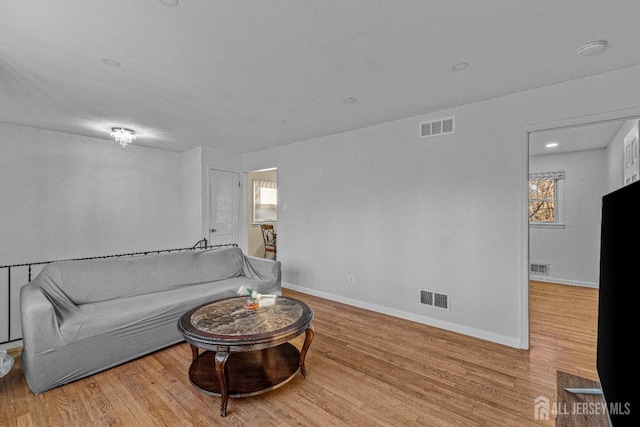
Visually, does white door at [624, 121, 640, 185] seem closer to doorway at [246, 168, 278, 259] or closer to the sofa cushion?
the sofa cushion

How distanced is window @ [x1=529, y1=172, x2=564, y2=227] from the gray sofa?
16.8 feet

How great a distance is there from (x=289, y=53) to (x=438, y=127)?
2012mm

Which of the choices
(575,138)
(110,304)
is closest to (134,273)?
(110,304)

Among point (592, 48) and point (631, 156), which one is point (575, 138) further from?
point (592, 48)

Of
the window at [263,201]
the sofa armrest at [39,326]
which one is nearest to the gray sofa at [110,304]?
the sofa armrest at [39,326]

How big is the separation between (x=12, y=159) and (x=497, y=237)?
5898mm

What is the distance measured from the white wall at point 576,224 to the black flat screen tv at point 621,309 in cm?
528

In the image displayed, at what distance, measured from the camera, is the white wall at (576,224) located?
16.2 feet

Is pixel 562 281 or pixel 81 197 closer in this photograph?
pixel 81 197

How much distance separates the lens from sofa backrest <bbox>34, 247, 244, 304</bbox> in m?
2.80

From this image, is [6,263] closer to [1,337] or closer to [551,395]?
[1,337]

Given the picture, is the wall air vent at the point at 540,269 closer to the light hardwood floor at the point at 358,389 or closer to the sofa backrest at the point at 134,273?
the light hardwood floor at the point at 358,389

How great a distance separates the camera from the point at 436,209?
339 centimetres

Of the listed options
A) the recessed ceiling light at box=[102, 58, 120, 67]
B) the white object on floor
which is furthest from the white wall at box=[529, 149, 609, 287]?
the white object on floor
